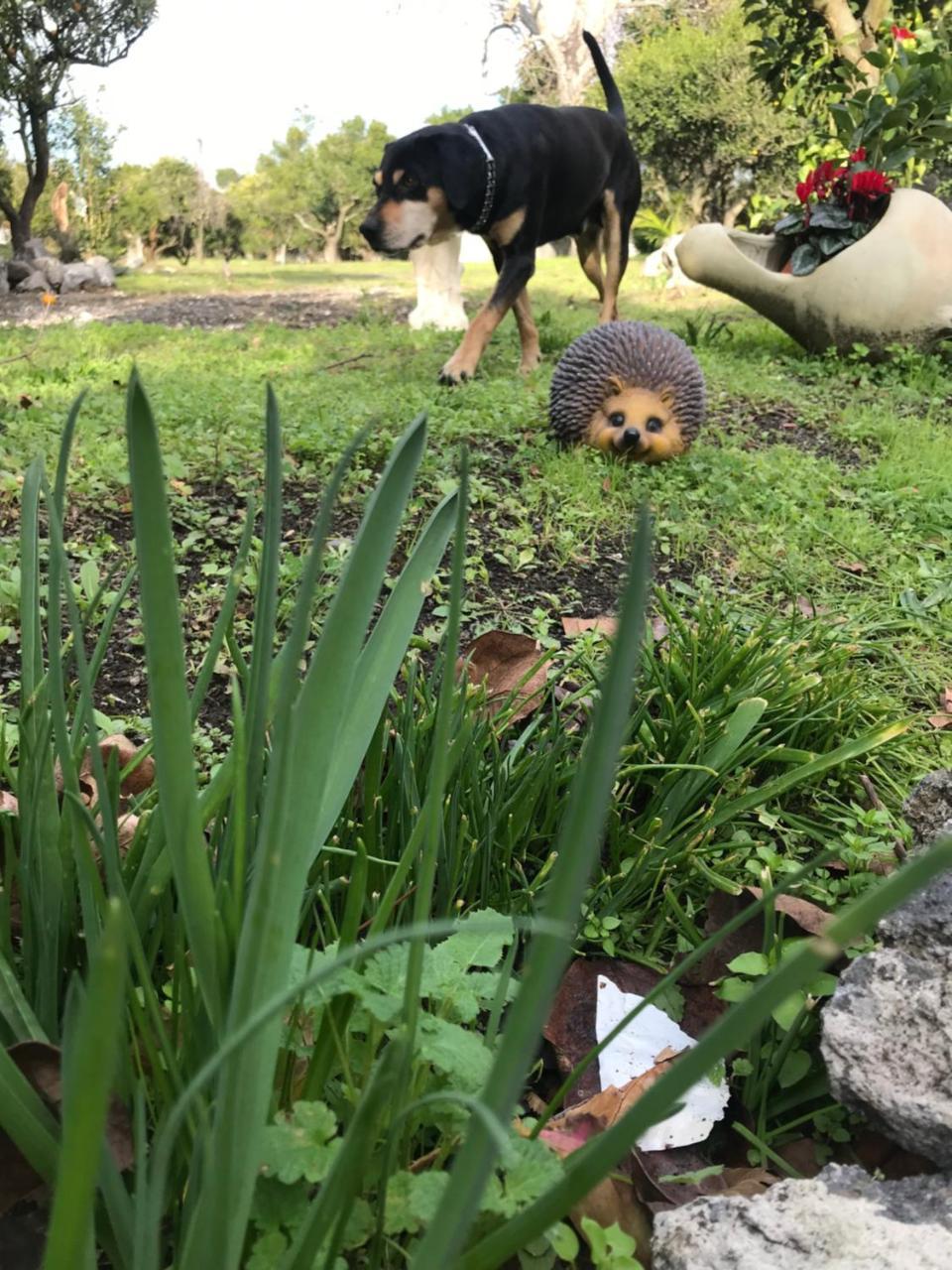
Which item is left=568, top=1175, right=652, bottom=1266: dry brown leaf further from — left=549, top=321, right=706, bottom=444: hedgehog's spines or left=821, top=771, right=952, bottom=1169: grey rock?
left=549, top=321, right=706, bottom=444: hedgehog's spines

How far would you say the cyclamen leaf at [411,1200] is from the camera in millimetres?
627

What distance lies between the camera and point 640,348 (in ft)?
11.4

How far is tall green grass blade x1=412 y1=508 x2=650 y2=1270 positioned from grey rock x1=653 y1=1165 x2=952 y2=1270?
47 cm

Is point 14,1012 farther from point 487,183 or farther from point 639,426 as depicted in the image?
point 487,183

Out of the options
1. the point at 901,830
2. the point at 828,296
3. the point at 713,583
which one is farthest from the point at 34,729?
the point at 828,296

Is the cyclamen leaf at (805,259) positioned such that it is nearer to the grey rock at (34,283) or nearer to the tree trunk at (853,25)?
the tree trunk at (853,25)

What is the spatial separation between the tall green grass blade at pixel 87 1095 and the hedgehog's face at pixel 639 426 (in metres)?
3.14

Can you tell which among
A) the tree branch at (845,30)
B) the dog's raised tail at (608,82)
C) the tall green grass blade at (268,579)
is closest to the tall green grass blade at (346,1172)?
the tall green grass blade at (268,579)

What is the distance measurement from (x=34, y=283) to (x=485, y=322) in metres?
10.5

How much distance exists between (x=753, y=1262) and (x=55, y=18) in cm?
1705

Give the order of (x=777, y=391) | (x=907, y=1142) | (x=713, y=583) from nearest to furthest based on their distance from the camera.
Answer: (x=907, y=1142) < (x=713, y=583) < (x=777, y=391)

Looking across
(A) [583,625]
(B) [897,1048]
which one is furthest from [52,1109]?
(A) [583,625]

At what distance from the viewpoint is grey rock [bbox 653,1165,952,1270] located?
74 centimetres

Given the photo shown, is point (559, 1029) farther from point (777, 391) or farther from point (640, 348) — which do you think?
point (777, 391)
